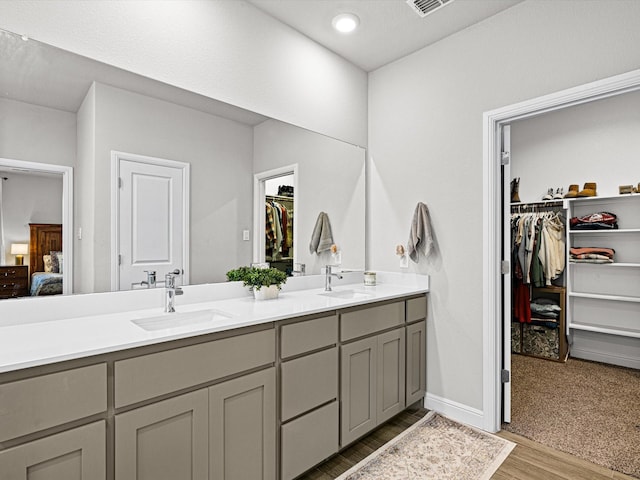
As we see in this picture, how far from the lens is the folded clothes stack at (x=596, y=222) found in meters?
3.58

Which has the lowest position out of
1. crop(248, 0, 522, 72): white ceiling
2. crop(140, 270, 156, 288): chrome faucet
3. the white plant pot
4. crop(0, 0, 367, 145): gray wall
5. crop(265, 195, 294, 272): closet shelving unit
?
the white plant pot

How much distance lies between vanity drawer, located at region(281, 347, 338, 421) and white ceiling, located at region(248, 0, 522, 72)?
6.67ft

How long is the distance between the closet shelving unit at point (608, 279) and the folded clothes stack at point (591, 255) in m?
0.07

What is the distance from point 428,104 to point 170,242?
2.01 m

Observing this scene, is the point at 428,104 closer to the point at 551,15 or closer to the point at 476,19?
the point at 476,19

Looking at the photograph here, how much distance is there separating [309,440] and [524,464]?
1197 mm

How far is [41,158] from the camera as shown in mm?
1562

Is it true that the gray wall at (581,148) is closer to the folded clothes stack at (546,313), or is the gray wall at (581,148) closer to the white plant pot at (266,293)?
the folded clothes stack at (546,313)

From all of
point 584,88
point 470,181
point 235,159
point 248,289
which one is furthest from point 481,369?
point 235,159

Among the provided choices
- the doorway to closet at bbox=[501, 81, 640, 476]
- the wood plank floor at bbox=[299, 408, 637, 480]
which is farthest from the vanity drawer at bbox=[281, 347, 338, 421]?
the doorway to closet at bbox=[501, 81, 640, 476]

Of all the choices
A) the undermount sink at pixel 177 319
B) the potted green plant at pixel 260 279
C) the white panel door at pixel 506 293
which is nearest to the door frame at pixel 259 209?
the potted green plant at pixel 260 279

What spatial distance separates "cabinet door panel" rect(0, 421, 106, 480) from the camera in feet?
3.45

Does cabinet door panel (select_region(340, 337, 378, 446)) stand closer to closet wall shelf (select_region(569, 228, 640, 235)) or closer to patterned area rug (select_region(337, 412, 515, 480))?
patterned area rug (select_region(337, 412, 515, 480))

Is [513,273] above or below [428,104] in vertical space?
below
